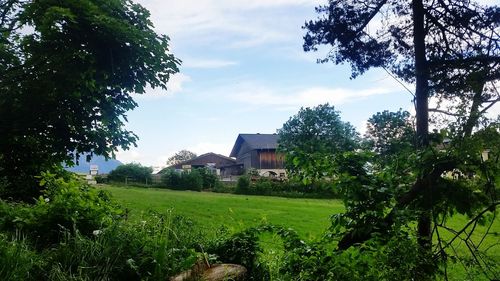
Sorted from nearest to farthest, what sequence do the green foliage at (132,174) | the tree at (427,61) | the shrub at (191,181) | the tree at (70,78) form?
1. the tree at (427,61)
2. the tree at (70,78)
3. the shrub at (191,181)
4. the green foliage at (132,174)

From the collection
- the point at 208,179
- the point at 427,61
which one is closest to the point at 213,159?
the point at 208,179

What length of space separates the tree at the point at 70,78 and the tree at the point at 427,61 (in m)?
2.83

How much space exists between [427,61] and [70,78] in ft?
16.4

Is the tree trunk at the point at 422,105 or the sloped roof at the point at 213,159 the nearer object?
the tree trunk at the point at 422,105

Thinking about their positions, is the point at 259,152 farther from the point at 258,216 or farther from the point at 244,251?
the point at 244,251

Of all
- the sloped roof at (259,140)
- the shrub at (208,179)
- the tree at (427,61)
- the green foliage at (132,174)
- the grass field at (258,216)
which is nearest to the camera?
the tree at (427,61)

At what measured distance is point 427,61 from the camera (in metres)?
5.12

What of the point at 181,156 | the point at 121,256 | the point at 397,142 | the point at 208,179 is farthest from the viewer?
the point at 181,156

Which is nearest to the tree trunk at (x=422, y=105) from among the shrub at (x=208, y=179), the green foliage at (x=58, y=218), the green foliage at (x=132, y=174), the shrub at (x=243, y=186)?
the green foliage at (x=58, y=218)

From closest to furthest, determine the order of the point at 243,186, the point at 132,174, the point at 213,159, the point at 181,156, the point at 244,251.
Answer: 1. the point at 244,251
2. the point at 243,186
3. the point at 132,174
4. the point at 213,159
5. the point at 181,156

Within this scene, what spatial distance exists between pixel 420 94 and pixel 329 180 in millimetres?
1924

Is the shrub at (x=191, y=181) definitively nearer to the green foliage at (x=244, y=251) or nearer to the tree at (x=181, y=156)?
the green foliage at (x=244, y=251)

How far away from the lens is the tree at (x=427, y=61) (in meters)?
3.05

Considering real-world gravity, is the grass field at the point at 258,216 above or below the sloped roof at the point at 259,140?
below
